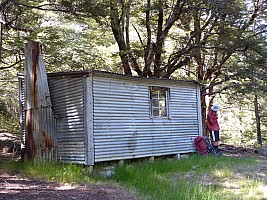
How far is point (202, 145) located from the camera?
464 inches

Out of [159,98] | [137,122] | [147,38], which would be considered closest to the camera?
[137,122]

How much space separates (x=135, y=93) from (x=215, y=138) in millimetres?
3968

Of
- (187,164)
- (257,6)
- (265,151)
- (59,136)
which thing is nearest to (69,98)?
(59,136)

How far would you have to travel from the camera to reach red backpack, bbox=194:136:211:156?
1174 centimetres

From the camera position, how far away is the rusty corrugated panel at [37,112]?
364 inches

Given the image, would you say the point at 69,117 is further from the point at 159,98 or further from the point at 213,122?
the point at 213,122

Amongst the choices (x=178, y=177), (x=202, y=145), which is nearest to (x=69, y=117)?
(x=178, y=177)

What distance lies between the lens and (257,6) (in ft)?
49.8

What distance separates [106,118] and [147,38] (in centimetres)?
683

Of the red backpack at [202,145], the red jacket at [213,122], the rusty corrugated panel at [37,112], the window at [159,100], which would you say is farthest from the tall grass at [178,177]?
the rusty corrugated panel at [37,112]

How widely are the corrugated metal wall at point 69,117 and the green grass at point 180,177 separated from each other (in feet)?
2.23

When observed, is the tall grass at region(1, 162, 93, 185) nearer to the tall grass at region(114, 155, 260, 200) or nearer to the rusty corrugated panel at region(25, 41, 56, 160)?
the rusty corrugated panel at region(25, 41, 56, 160)

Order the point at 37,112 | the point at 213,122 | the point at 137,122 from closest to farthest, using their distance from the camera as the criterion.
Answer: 1. the point at 37,112
2. the point at 137,122
3. the point at 213,122

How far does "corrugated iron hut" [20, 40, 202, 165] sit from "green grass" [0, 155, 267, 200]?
2.53ft
